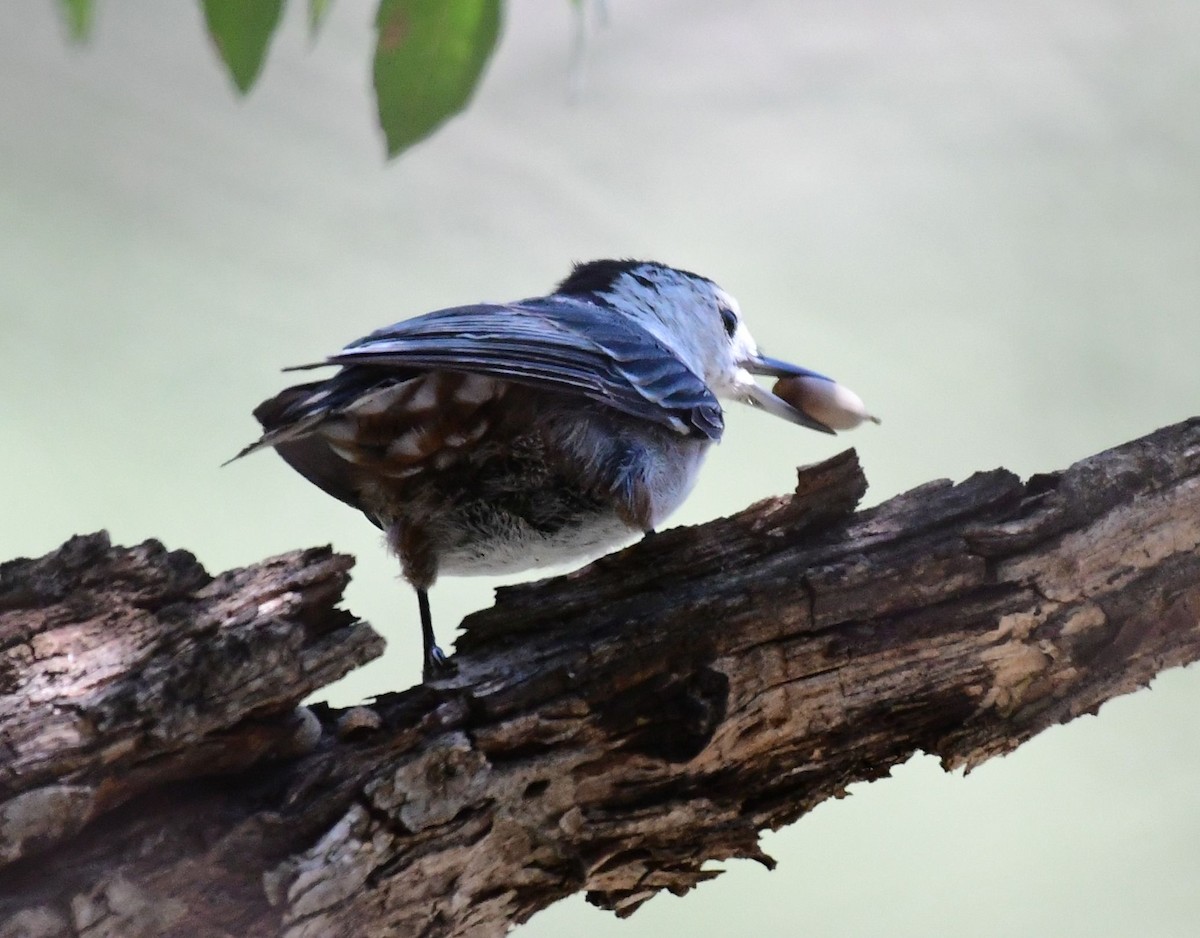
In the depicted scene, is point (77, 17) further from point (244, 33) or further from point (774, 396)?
point (774, 396)

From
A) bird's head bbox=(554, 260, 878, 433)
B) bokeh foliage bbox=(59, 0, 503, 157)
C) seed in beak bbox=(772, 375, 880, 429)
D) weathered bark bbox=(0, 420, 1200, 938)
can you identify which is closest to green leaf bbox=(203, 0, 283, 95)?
bokeh foliage bbox=(59, 0, 503, 157)

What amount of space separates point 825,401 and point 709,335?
1.12ft

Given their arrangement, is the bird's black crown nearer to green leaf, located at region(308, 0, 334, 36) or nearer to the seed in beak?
the seed in beak

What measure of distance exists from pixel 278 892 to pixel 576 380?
1.04 meters

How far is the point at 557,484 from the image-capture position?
90.0 inches

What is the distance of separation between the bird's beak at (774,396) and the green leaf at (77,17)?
2.24 m

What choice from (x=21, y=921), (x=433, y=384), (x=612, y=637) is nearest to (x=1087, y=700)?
(x=612, y=637)

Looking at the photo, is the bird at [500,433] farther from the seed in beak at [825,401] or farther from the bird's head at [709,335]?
the seed in beak at [825,401]

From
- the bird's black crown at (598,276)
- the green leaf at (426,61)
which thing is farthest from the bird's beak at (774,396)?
the green leaf at (426,61)

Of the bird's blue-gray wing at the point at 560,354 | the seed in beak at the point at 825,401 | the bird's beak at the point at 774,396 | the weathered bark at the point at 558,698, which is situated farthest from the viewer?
the bird's beak at the point at 774,396

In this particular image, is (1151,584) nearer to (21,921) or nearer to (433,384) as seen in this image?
(433,384)

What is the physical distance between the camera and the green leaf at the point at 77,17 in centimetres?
80

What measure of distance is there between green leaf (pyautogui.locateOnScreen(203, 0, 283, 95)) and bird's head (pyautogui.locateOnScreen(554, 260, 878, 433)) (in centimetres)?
194

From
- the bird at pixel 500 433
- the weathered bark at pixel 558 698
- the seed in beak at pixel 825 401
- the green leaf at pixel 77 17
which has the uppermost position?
the seed in beak at pixel 825 401
